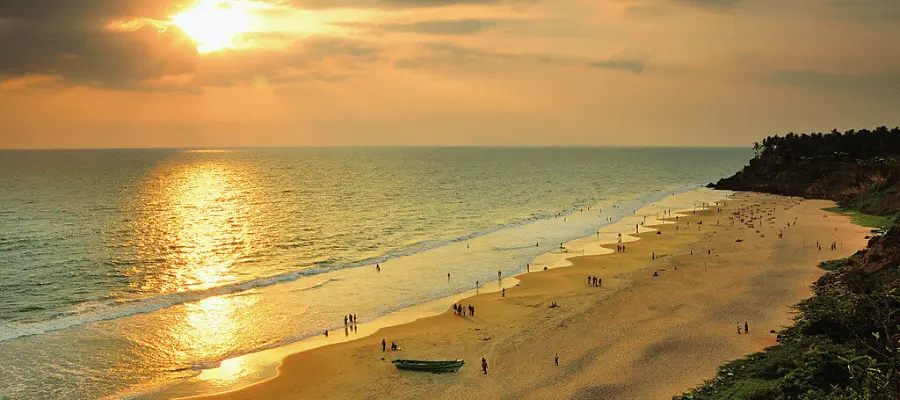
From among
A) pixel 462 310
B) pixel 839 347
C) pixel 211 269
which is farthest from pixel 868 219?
pixel 211 269

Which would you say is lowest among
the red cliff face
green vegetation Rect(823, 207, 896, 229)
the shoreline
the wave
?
the shoreline

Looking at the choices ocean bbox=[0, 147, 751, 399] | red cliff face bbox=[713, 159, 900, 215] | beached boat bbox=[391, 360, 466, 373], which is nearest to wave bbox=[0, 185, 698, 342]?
ocean bbox=[0, 147, 751, 399]

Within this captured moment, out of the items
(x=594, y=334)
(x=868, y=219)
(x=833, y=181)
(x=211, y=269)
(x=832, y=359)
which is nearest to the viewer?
(x=832, y=359)

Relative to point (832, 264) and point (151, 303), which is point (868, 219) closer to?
point (832, 264)

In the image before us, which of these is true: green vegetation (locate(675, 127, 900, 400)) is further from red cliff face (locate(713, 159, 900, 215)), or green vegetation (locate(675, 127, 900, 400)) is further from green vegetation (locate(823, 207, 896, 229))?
red cliff face (locate(713, 159, 900, 215))

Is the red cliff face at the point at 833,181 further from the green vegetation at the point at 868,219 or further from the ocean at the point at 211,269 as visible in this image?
the ocean at the point at 211,269

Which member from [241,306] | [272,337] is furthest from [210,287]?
[272,337]
